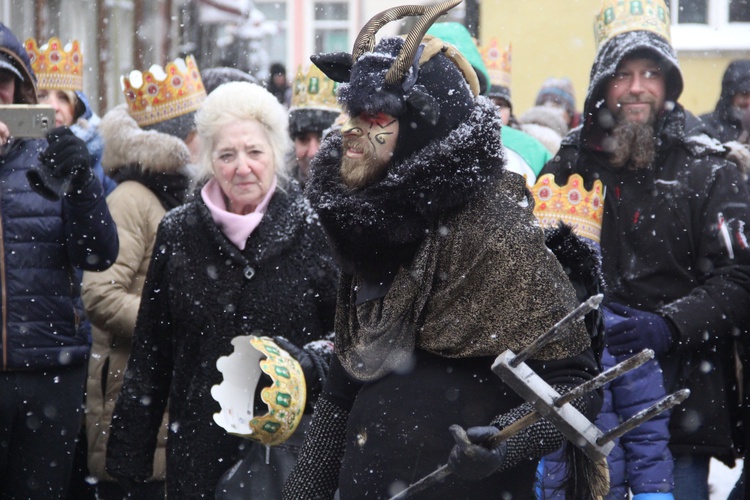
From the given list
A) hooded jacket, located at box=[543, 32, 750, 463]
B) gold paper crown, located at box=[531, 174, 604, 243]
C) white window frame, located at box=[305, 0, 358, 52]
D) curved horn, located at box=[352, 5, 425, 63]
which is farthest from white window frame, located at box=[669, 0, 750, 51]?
white window frame, located at box=[305, 0, 358, 52]

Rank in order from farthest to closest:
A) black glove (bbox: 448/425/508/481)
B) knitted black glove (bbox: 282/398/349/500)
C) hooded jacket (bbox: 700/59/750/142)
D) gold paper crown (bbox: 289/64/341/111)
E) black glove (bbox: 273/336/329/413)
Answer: hooded jacket (bbox: 700/59/750/142) < gold paper crown (bbox: 289/64/341/111) < black glove (bbox: 273/336/329/413) < knitted black glove (bbox: 282/398/349/500) < black glove (bbox: 448/425/508/481)

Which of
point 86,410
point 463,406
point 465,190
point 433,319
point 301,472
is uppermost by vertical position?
point 465,190

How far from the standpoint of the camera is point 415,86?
2.99 m

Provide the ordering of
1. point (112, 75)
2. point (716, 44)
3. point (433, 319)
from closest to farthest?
point (433, 319)
point (716, 44)
point (112, 75)

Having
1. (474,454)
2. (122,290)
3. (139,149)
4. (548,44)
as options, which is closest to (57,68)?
(139,149)

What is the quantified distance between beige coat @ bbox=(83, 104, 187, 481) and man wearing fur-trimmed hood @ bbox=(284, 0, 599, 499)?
2.36 m

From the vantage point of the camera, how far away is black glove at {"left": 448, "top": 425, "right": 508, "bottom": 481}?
109 inches

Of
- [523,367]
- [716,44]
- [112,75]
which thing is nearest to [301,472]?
[523,367]

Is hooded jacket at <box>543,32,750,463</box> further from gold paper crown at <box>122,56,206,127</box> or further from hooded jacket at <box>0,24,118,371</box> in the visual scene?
gold paper crown at <box>122,56,206,127</box>

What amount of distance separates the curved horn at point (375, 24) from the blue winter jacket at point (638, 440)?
1640 millimetres

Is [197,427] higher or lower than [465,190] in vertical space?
lower

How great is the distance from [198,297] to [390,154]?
5.17 ft

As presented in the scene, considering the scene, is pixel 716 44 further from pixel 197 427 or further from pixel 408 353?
pixel 408 353

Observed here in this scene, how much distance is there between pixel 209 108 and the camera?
186 inches
